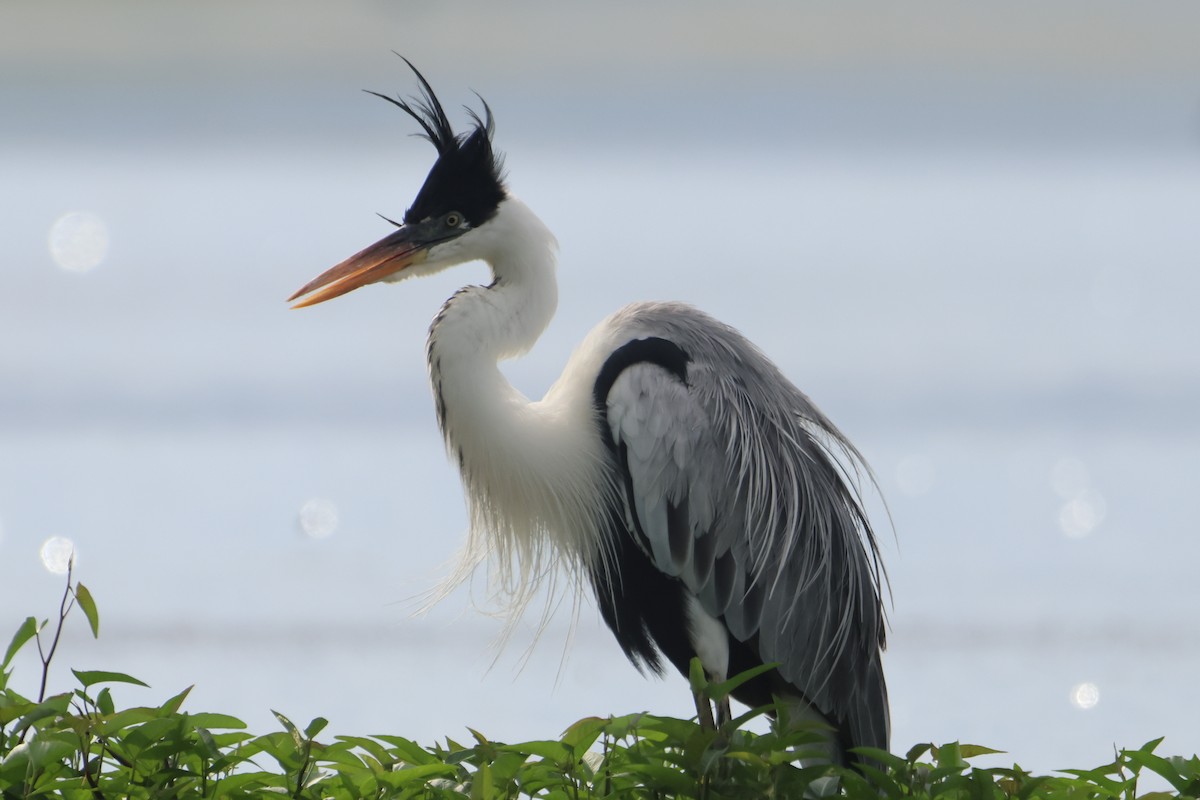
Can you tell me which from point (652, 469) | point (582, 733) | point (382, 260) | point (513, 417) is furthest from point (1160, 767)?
point (382, 260)

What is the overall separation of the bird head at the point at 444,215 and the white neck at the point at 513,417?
43 mm

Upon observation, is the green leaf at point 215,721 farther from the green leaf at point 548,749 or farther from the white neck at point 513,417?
the white neck at point 513,417

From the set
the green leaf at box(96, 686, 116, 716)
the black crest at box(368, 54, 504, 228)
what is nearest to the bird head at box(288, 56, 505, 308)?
the black crest at box(368, 54, 504, 228)

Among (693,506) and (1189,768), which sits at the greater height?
(693,506)

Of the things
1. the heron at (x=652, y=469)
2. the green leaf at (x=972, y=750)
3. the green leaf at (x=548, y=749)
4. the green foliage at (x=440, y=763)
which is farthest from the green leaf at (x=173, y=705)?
the heron at (x=652, y=469)

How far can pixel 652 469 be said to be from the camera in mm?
2662

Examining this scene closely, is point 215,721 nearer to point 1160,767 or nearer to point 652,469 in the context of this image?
point 1160,767

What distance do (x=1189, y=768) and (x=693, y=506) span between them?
128 centimetres

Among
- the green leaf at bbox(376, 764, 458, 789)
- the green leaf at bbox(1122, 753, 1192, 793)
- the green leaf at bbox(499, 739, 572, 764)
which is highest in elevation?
the green leaf at bbox(1122, 753, 1192, 793)

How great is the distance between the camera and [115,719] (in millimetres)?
1408

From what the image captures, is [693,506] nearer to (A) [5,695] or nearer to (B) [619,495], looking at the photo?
(B) [619,495]

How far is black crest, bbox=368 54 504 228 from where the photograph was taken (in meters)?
2.89

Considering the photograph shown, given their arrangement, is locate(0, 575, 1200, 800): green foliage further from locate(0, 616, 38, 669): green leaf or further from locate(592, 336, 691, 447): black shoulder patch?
locate(592, 336, 691, 447): black shoulder patch

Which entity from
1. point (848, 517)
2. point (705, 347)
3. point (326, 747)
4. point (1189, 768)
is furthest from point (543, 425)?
point (1189, 768)
